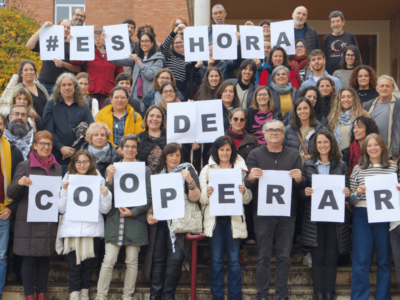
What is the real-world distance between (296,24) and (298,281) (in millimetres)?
5309

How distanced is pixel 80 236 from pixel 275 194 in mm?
2366

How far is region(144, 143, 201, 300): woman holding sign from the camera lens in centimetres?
532

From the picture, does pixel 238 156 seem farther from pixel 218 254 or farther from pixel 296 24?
pixel 296 24

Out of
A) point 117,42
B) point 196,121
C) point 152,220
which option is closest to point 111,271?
point 152,220

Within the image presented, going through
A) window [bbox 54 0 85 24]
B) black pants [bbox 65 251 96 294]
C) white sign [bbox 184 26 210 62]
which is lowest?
black pants [bbox 65 251 96 294]

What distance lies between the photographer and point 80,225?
5340mm

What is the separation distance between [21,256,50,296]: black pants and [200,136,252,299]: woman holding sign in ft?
6.56

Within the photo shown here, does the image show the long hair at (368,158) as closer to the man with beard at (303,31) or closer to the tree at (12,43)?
the man with beard at (303,31)

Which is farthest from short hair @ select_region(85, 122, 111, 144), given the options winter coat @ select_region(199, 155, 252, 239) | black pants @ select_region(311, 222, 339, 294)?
black pants @ select_region(311, 222, 339, 294)

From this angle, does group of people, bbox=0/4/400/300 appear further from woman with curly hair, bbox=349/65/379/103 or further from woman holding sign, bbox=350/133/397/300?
woman with curly hair, bbox=349/65/379/103

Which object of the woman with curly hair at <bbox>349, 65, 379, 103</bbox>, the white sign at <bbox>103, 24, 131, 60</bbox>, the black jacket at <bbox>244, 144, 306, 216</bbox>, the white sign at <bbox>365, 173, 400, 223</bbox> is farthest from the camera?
the white sign at <bbox>103, 24, 131, 60</bbox>

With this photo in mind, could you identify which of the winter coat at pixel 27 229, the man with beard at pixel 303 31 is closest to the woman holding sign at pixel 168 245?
the winter coat at pixel 27 229

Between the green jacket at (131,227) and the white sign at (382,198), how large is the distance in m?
2.61

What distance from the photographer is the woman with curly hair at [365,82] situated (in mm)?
6938
